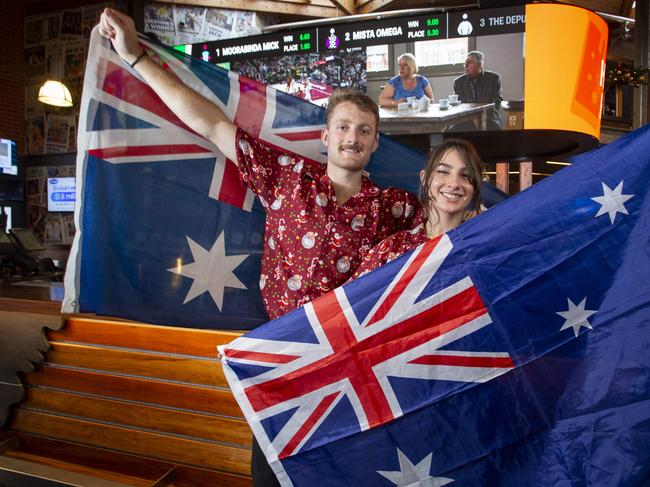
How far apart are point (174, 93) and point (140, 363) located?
137 centimetres

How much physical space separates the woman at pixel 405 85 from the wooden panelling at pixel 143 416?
10.6 feet

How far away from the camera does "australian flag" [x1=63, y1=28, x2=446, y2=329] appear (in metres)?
1.75

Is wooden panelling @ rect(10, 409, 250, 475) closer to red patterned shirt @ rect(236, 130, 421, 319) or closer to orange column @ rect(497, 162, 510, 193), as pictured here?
red patterned shirt @ rect(236, 130, 421, 319)

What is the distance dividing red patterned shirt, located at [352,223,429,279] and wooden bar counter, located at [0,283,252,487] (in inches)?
41.1

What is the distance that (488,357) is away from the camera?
1219 mm

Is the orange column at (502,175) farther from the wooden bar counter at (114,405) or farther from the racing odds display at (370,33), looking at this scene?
the wooden bar counter at (114,405)

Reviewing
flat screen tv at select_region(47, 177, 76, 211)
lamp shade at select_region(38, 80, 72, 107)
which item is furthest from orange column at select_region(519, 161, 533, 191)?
flat screen tv at select_region(47, 177, 76, 211)

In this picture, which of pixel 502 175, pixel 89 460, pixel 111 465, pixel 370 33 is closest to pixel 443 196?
pixel 111 465

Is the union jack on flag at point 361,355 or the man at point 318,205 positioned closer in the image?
the union jack on flag at point 361,355

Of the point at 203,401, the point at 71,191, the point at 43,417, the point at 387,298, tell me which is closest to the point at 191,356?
the point at 203,401

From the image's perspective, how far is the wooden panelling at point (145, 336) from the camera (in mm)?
2260

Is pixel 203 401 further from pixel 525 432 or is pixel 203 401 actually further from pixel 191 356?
pixel 525 432

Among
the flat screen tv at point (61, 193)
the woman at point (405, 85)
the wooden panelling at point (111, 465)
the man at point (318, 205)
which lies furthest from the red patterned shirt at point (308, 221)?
the flat screen tv at point (61, 193)

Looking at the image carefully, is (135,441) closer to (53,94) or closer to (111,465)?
(111,465)
